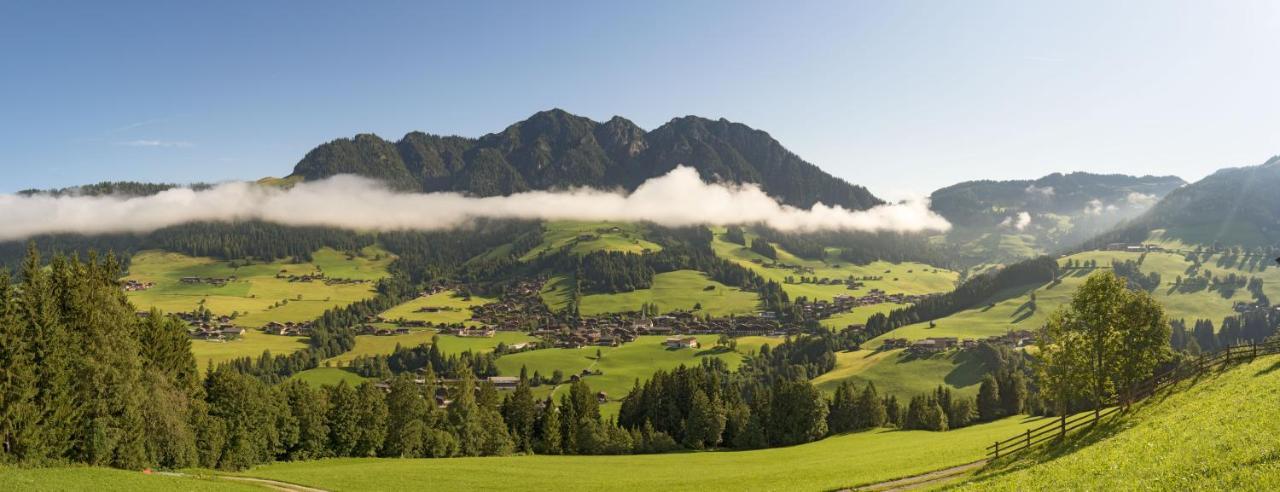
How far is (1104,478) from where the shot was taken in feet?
92.4

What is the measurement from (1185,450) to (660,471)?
46341mm

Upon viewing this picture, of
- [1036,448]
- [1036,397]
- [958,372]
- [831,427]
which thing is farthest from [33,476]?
[958,372]

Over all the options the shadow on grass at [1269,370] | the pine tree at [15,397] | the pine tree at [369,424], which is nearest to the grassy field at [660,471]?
the pine tree at [369,424]

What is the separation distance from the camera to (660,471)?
66500 mm

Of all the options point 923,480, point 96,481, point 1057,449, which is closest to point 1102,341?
point 1057,449

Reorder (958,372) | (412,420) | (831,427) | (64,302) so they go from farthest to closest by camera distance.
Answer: (958,372), (831,427), (412,420), (64,302)

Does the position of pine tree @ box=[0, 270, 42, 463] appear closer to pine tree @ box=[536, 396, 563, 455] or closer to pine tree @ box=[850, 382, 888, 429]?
pine tree @ box=[536, 396, 563, 455]

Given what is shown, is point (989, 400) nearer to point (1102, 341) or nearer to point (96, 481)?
point (1102, 341)

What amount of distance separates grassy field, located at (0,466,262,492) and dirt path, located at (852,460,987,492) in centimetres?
4527

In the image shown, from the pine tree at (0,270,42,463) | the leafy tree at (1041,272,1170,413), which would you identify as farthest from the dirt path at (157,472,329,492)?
the leafy tree at (1041,272,1170,413)

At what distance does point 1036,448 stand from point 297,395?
77.9 m

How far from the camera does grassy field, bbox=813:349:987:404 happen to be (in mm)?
172125

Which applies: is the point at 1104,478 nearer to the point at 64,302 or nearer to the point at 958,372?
the point at 64,302

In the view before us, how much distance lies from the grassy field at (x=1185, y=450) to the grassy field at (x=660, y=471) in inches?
523
